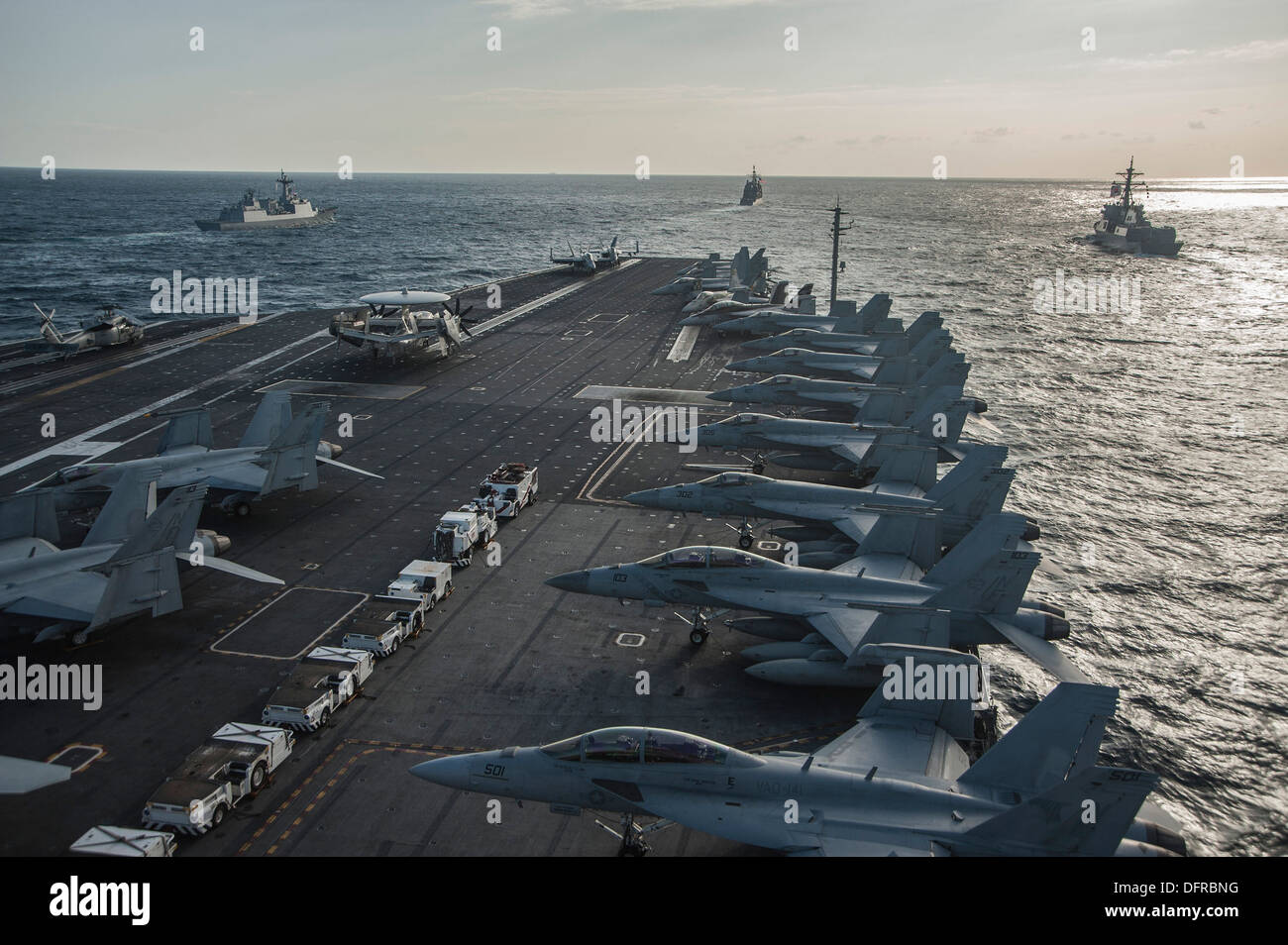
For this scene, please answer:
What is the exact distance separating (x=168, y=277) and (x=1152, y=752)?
151m

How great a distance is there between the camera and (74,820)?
22.9 m

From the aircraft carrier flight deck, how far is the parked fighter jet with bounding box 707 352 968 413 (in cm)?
649

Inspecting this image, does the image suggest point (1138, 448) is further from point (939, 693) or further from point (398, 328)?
point (398, 328)

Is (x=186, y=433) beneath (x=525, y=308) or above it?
beneath

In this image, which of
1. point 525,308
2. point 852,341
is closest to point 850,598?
point 852,341

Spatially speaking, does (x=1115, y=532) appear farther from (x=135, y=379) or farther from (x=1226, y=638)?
(x=135, y=379)

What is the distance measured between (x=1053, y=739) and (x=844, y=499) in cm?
1956

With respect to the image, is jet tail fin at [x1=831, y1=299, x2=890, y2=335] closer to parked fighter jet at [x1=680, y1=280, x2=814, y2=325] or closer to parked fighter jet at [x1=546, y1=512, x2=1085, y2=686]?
parked fighter jet at [x1=680, y1=280, x2=814, y2=325]

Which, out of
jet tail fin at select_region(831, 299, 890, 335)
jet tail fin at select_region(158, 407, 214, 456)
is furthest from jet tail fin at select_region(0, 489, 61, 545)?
jet tail fin at select_region(831, 299, 890, 335)

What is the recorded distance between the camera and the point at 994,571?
29172 mm

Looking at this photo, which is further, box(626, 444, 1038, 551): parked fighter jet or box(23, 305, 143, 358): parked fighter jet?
box(23, 305, 143, 358): parked fighter jet

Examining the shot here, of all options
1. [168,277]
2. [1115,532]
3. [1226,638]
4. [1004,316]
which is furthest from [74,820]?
[168,277]

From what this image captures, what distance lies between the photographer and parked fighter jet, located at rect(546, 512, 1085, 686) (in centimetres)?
2828

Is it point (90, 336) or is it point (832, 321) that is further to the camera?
point (832, 321)
